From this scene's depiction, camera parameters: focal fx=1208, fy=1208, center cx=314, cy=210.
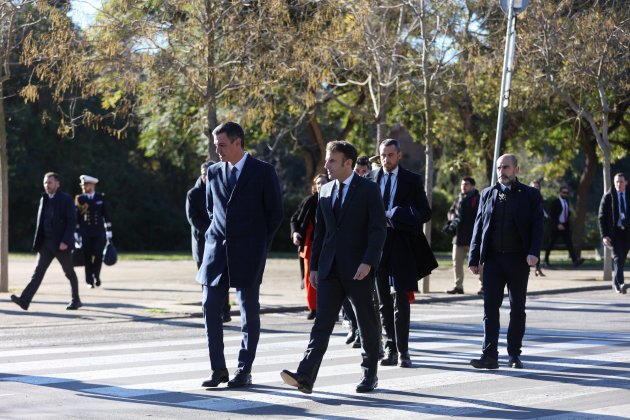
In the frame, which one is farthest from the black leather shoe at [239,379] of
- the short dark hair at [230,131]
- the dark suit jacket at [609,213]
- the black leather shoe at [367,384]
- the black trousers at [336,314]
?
the dark suit jacket at [609,213]

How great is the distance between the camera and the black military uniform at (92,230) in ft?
68.6

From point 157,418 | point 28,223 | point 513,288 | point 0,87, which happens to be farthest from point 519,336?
point 28,223

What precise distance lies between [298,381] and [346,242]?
108 cm

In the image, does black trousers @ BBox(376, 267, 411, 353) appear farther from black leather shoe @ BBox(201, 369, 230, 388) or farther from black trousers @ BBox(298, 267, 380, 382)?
black leather shoe @ BBox(201, 369, 230, 388)

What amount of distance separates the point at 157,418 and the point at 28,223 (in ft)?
129

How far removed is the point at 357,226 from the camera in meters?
8.93

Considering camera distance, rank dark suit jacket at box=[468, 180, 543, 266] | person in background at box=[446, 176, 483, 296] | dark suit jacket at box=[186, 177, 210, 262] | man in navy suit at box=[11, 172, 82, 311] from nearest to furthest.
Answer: dark suit jacket at box=[468, 180, 543, 266] < dark suit jacket at box=[186, 177, 210, 262] < man in navy suit at box=[11, 172, 82, 311] < person in background at box=[446, 176, 483, 296]

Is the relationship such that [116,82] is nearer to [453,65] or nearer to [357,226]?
[453,65]

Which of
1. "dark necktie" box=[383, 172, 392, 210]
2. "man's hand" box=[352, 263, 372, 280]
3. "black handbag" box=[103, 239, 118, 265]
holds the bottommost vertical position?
"black handbag" box=[103, 239, 118, 265]

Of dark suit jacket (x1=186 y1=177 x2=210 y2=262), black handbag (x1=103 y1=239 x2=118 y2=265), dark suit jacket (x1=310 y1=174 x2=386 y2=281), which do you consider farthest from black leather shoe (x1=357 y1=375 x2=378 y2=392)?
black handbag (x1=103 y1=239 x2=118 y2=265)

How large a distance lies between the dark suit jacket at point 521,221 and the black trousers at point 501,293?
0.10 m

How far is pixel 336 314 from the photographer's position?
9.00m

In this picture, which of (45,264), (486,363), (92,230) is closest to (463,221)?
(92,230)

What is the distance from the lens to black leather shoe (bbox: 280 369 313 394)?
8602mm
